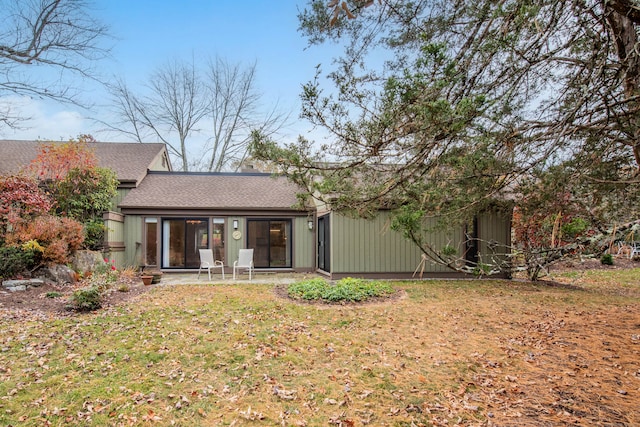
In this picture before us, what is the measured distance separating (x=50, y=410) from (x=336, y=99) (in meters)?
3.88

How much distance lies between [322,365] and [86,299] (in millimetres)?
4277

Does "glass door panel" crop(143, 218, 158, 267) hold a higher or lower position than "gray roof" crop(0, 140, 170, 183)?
lower

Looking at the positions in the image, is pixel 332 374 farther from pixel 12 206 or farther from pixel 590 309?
pixel 12 206

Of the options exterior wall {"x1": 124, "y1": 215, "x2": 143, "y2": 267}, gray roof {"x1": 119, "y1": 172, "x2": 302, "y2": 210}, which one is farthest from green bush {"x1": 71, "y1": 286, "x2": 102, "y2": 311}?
gray roof {"x1": 119, "y1": 172, "x2": 302, "y2": 210}

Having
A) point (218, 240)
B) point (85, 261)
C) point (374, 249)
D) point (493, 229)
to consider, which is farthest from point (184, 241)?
point (493, 229)

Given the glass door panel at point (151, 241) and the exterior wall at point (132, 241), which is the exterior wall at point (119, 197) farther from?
the glass door panel at point (151, 241)

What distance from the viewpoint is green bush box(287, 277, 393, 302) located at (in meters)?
6.80

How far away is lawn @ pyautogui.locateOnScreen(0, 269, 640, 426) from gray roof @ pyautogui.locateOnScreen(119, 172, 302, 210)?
5337mm

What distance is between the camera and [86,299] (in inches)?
225

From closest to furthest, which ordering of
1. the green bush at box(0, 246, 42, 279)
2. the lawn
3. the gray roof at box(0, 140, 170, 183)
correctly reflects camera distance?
the lawn, the green bush at box(0, 246, 42, 279), the gray roof at box(0, 140, 170, 183)

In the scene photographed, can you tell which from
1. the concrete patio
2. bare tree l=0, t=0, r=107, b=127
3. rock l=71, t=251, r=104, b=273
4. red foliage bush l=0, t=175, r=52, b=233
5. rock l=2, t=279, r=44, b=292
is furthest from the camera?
the concrete patio

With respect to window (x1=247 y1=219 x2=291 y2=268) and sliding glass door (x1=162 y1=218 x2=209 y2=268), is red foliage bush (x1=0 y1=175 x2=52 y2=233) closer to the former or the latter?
sliding glass door (x1=162 y1=218 x2=209 y2=268)

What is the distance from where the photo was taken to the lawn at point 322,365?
9.55 ft

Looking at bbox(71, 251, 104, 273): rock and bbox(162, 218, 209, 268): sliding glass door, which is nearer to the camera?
bbox(71, 251, 104, 273): rock
